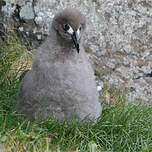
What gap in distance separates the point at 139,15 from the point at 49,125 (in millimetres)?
2321

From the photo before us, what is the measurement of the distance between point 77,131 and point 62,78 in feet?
1.80

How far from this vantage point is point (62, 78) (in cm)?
502

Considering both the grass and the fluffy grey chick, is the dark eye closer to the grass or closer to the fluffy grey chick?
the fluffy grey chick

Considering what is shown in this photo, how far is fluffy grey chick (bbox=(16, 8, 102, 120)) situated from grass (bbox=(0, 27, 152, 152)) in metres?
0.14

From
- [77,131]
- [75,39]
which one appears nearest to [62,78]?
[75,39]

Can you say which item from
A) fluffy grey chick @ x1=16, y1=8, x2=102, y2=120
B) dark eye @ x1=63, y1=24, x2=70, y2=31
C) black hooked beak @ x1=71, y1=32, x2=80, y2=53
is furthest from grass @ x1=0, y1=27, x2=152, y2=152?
dark eye @ x1=63, y1=24, x2=70, y2=31

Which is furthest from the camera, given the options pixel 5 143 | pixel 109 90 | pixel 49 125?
pixel 109 90

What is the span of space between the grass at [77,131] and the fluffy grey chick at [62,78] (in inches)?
5.6

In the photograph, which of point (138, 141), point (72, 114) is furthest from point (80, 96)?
point (138, 141)

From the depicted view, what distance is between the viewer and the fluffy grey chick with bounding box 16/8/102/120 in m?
5.00

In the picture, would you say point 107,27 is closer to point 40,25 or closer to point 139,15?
point 139,15

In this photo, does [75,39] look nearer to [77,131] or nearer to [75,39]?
[75,39]

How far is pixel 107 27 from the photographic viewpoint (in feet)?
21.4

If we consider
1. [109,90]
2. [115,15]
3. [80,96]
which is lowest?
[109,90]
